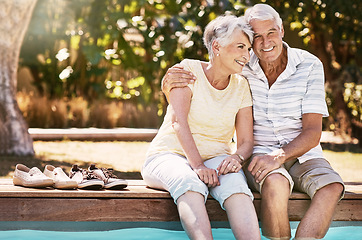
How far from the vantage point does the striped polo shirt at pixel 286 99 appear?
3.84 meters

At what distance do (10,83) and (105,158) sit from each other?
5.06ft

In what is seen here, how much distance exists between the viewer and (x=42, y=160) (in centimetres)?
742

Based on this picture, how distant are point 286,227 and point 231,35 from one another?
117 cm

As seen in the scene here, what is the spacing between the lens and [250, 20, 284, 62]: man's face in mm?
3729

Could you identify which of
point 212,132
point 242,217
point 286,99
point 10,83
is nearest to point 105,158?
point 10,83

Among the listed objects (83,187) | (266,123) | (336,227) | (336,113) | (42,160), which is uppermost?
(266,123)

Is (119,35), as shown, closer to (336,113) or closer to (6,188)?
(336,113)

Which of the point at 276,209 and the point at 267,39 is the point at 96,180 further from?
the point at 267,39

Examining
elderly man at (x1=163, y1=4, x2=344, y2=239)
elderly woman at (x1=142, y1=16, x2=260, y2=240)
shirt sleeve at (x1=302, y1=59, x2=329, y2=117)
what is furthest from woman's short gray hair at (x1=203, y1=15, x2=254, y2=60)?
shirt sleeve at (x1=302, y1=59, x2=329, y2=117)

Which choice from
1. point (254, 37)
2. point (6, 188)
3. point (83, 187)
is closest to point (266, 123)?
point (254, 37)

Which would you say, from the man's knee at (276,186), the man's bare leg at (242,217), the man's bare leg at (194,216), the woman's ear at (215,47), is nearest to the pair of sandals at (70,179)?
the man's bare leg at (194,216)

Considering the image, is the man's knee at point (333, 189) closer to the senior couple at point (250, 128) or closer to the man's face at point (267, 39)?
the senior couple at point (250, 128)

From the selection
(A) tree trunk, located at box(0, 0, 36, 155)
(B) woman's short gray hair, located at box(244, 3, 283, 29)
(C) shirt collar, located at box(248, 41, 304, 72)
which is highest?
(B) woman's short gray hair, located at box(244, 3, 283, 29)

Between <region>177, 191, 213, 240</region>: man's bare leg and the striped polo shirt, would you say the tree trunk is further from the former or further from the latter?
<region>177, 191, 213, 240</region>: man's bare leg
